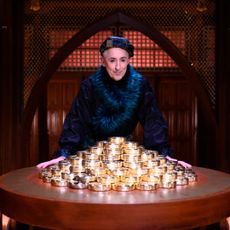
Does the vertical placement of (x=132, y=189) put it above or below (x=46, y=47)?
Result: below

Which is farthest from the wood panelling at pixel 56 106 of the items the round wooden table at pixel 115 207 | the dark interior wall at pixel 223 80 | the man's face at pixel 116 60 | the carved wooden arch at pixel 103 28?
the round wooden table at pixel 115 207

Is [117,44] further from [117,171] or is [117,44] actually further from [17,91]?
[17,91]

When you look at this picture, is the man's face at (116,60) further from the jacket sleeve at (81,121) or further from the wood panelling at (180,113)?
the wood panelling at (180,113)

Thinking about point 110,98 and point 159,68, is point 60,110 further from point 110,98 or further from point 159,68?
point 110,98

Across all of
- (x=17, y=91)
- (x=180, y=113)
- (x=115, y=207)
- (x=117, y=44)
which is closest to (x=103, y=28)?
(x=17, y=91)

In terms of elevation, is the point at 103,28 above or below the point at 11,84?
above

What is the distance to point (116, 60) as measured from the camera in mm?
3059

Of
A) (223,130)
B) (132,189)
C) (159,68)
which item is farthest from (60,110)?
(132,189)

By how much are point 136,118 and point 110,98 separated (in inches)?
9.3

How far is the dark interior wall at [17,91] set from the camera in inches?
207

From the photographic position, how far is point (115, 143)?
113 inches

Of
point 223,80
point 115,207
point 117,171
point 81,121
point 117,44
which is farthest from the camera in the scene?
point 223,80

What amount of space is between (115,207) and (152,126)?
1.26 metres

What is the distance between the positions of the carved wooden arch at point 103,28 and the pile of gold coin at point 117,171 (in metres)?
2.60
